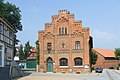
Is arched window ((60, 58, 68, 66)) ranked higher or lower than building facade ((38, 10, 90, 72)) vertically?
lower

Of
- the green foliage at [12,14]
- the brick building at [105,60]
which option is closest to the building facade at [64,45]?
the green foliage at [12,14]

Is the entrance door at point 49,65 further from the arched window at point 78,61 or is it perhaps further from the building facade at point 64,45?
the arched window at point 78,61

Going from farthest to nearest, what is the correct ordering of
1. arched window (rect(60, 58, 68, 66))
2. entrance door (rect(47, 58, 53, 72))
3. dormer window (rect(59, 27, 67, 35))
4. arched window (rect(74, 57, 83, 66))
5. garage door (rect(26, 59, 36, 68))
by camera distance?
garage door (rect(26, 59, 36, 68)), entrance door (rect(47, 58, 53, 72)), dormer window (rect(59, 27, 67, 35)), arched window (rect(60, 58, 68, 66)), arched window (rect(74, 57, 83, 66))

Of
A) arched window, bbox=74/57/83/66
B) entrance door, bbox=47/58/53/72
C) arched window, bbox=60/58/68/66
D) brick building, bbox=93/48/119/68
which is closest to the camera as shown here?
arched window, bbox=74/57/83/66

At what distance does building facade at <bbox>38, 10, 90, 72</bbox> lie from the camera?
56.4 meters

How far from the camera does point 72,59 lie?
56.9 meters

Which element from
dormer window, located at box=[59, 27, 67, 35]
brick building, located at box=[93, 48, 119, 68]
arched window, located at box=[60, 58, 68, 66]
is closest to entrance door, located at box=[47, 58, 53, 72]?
arched window, located at box=[60, 58, 68, 66]

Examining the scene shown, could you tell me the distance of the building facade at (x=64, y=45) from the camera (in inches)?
2221

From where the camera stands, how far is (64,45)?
58250 mm

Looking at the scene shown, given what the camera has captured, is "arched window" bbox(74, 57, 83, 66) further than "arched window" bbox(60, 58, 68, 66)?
No

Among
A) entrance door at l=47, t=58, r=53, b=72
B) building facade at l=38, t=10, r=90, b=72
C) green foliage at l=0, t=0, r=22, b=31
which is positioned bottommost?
entrance door at l=47, t=58, r=53, b=72

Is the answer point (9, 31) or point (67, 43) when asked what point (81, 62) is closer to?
point (67, 43)

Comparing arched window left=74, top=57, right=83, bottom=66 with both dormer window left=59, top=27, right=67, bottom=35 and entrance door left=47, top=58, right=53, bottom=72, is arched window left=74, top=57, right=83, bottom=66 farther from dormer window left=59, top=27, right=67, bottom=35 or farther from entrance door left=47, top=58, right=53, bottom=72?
dormer window left=59, top=27, right=67, bottom=35

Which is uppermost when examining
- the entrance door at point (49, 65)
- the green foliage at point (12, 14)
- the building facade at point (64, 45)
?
the green foliage at point (12, 14)
